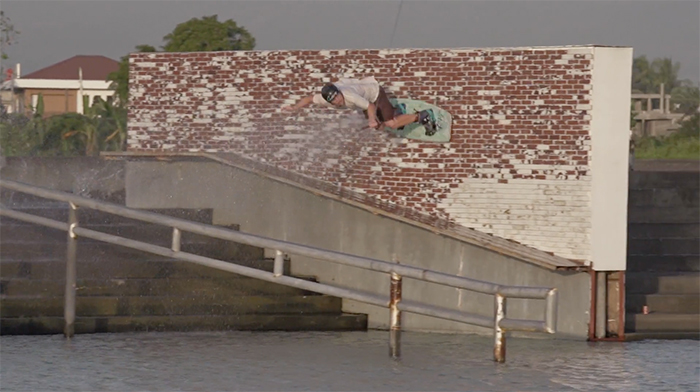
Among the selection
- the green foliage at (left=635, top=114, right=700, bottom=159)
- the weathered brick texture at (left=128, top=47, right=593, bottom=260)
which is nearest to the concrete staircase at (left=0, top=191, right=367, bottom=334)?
the weathered brick texture at (left=128, top=47, right=593, bottom=260)

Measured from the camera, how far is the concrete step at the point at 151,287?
1156 cm

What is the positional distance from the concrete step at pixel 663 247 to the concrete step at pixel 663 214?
0.57 meters

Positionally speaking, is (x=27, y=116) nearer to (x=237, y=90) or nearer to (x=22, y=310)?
(x=237, y=90)

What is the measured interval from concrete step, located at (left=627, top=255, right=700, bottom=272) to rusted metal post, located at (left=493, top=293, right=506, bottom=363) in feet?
16.6

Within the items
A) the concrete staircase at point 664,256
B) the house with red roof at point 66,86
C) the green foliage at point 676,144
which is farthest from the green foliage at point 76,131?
the concrete staircase at point 664,256

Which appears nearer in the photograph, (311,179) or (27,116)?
(311,179)

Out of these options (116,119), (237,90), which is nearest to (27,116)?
(116,119)

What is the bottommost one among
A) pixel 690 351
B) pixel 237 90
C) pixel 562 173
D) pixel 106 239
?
pixel 690 351

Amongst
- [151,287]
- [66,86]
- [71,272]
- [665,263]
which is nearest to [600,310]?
[665,263]

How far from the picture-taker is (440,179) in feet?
41.3

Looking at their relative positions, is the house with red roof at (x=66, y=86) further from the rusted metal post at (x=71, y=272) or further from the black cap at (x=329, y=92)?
the rusted metal post at (x=71, y=272)

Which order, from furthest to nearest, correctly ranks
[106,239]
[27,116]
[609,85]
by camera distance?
[27,116]
[609,85]
[106,239]

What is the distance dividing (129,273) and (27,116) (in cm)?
1408

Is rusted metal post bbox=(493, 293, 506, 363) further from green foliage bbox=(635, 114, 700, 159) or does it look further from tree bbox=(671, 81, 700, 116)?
tree bbox=(671, 81, 700, 116)
